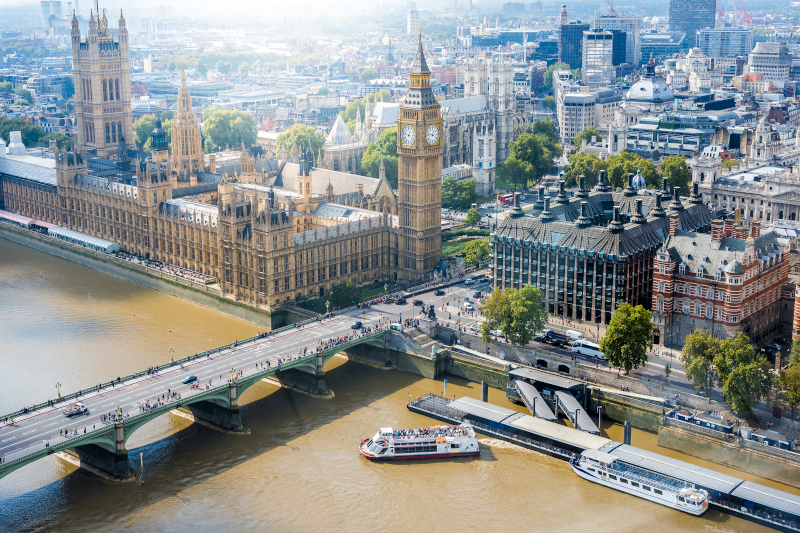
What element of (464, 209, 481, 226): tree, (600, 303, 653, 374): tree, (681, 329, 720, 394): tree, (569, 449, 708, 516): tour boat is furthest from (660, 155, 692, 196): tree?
(569, 449, 708, 516): tour boat

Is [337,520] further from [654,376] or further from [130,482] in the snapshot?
[654,376]

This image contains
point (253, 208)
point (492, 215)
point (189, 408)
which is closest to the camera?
point (189, 408)

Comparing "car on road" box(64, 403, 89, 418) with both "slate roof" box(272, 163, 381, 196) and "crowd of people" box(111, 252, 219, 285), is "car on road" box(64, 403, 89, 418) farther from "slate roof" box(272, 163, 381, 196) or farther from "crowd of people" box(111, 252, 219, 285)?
"slate roof" box(272, 163, 381, 196)

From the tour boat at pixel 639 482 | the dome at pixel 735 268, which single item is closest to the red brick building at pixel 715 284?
the dome at pixel 735 268

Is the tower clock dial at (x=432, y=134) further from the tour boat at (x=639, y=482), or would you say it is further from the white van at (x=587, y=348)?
the tour boat at (x=639, y=482)

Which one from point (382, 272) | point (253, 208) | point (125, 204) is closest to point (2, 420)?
point (253, 208)

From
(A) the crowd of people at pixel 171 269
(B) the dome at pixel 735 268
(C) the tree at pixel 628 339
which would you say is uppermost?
(B) the dome at pixel 735 268
